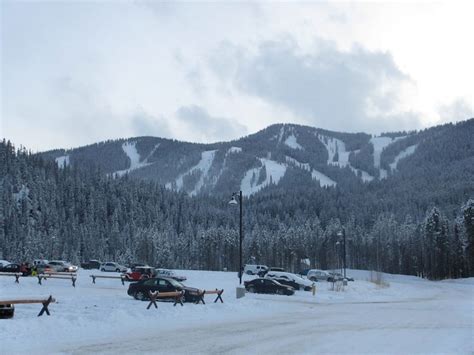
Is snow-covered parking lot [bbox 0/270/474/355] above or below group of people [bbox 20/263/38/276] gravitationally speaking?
below

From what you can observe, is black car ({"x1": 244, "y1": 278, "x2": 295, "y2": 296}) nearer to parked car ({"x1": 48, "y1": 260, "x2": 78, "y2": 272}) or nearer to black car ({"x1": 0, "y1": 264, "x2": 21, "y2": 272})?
parked car ({"x1": 48, "y1": 260, "x2": 78, "y2": 272})

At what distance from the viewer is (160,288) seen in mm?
32875

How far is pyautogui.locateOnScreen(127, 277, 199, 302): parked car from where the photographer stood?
107 ft

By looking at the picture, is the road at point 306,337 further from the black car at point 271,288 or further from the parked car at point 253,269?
the parked car at point 253,269

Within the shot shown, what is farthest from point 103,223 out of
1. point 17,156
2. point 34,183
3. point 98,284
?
point 98,284

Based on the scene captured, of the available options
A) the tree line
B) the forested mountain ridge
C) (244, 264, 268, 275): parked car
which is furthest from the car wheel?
the tree line

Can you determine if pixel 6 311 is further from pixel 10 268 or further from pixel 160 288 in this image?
pixel 10 268

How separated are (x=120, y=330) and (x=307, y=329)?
7.37 meters

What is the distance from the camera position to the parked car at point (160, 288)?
32.5 metres

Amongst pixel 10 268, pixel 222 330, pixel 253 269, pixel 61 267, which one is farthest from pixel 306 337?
pixel 253 269

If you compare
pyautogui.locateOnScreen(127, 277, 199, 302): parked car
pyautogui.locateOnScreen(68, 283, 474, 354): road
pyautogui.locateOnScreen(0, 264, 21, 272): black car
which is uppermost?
pyautogui.locateOnScreen(0, 264, 21, 272): black car

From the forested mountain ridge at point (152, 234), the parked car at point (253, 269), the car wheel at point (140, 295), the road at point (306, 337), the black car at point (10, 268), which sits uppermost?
Result: the forested mountain ridge at point (152, 234)

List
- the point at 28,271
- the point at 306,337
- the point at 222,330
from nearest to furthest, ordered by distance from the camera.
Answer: the point at 306,337 → the point at 222,330 → the point at 28,271

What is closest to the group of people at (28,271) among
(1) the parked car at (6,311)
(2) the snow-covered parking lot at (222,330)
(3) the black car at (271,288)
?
(3) the black car at (271,288)
